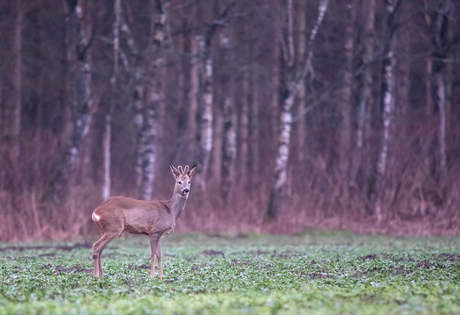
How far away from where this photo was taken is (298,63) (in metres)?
26.5

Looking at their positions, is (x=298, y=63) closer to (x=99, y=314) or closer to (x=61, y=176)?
(x=61, y=176)

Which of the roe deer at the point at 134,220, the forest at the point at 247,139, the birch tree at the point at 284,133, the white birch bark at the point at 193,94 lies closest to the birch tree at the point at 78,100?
the forest at the point at 247,139

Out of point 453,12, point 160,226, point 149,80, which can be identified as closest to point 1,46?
point 149,80

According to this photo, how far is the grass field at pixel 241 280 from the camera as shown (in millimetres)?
8203

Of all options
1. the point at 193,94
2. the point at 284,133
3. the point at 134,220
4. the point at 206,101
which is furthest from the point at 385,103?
the point at 134,220

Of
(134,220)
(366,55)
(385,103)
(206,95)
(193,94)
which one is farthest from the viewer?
(193,94)

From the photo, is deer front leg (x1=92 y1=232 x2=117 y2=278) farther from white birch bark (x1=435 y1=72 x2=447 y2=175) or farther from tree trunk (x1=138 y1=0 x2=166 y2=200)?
white birch bark (x1=435 y1=72 x2=447 y2=175)

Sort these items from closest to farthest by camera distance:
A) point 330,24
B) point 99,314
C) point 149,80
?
point 99,314 → point 149,80 → point 330,24

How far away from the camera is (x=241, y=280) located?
11273 mm

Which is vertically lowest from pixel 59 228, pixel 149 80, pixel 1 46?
pixel 59 228

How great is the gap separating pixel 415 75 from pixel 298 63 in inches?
717

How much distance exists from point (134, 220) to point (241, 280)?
2.01 m

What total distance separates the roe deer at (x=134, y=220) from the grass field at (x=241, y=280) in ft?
1.59

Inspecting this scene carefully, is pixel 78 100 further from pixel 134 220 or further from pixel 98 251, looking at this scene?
pixel 98 251
